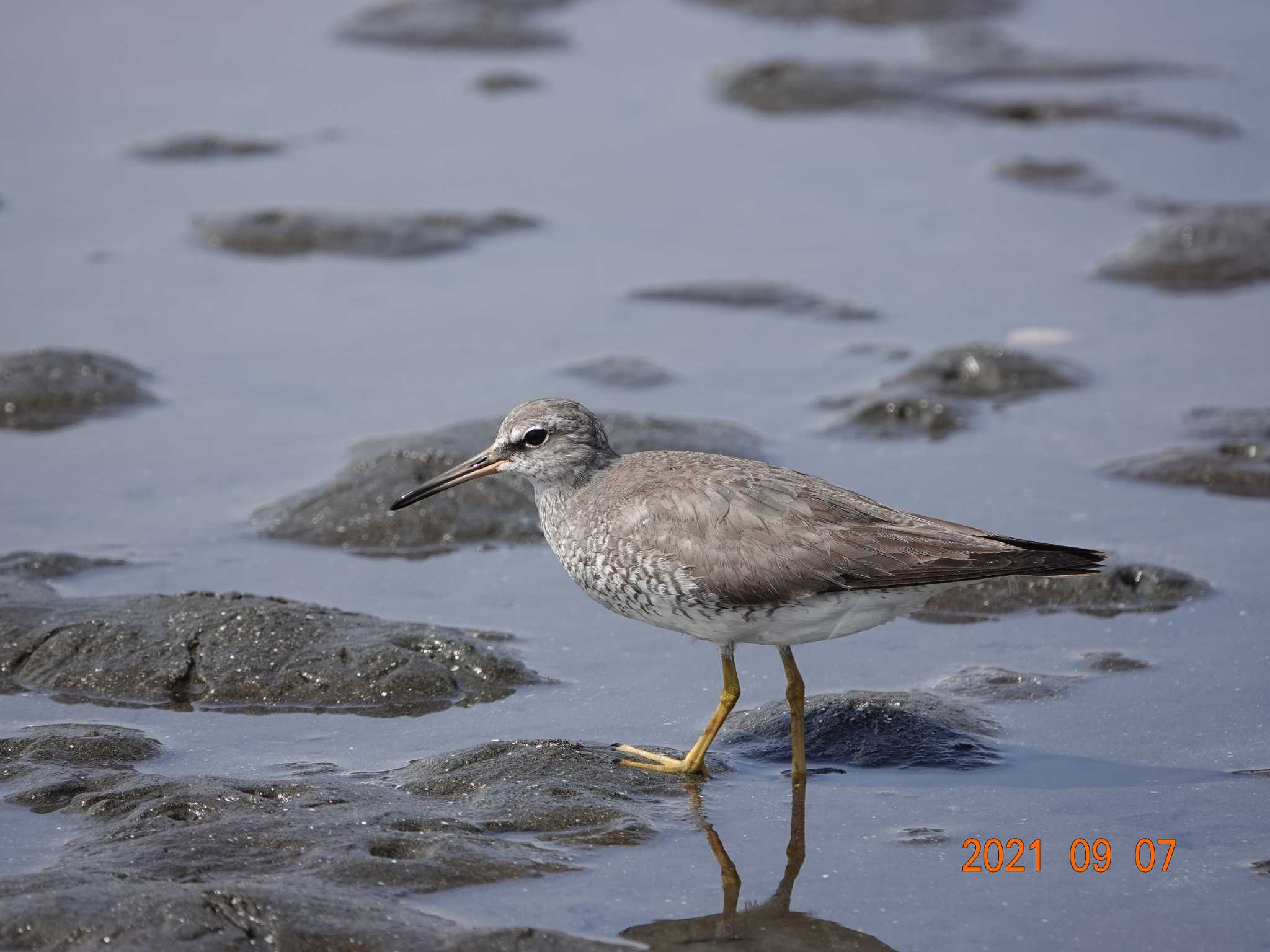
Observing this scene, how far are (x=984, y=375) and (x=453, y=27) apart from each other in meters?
9.84

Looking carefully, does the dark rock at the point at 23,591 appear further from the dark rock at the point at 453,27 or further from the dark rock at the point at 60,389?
the dark rock at the point at 453,27

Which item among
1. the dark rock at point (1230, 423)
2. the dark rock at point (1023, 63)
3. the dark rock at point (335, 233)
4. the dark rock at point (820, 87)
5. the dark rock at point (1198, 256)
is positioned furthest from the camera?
the dark rock at point (1023, 63)

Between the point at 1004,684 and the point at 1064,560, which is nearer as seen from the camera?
the point at 1064,560

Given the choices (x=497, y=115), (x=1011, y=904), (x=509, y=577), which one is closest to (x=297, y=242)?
(x=497, y=115)

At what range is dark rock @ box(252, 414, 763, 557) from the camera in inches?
385

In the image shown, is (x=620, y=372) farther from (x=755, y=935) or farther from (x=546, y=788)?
(x=755, y=935)

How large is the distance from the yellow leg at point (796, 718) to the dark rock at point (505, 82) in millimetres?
11716

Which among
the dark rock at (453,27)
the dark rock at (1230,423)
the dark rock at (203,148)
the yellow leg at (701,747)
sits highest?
the dark rock at (453,27)

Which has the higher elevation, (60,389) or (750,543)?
(750,543)

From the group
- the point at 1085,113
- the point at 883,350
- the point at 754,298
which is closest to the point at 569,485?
the point at 883,350

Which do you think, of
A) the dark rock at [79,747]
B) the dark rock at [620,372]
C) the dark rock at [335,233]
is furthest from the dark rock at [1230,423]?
the dark rock at [79,747]

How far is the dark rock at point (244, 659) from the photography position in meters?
7.88

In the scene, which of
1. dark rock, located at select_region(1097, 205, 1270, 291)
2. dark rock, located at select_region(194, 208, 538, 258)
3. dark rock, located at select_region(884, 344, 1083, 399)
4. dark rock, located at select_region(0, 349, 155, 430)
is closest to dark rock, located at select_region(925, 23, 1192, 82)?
dark rock, located at select_region(1097, 205, 1270, 291)
